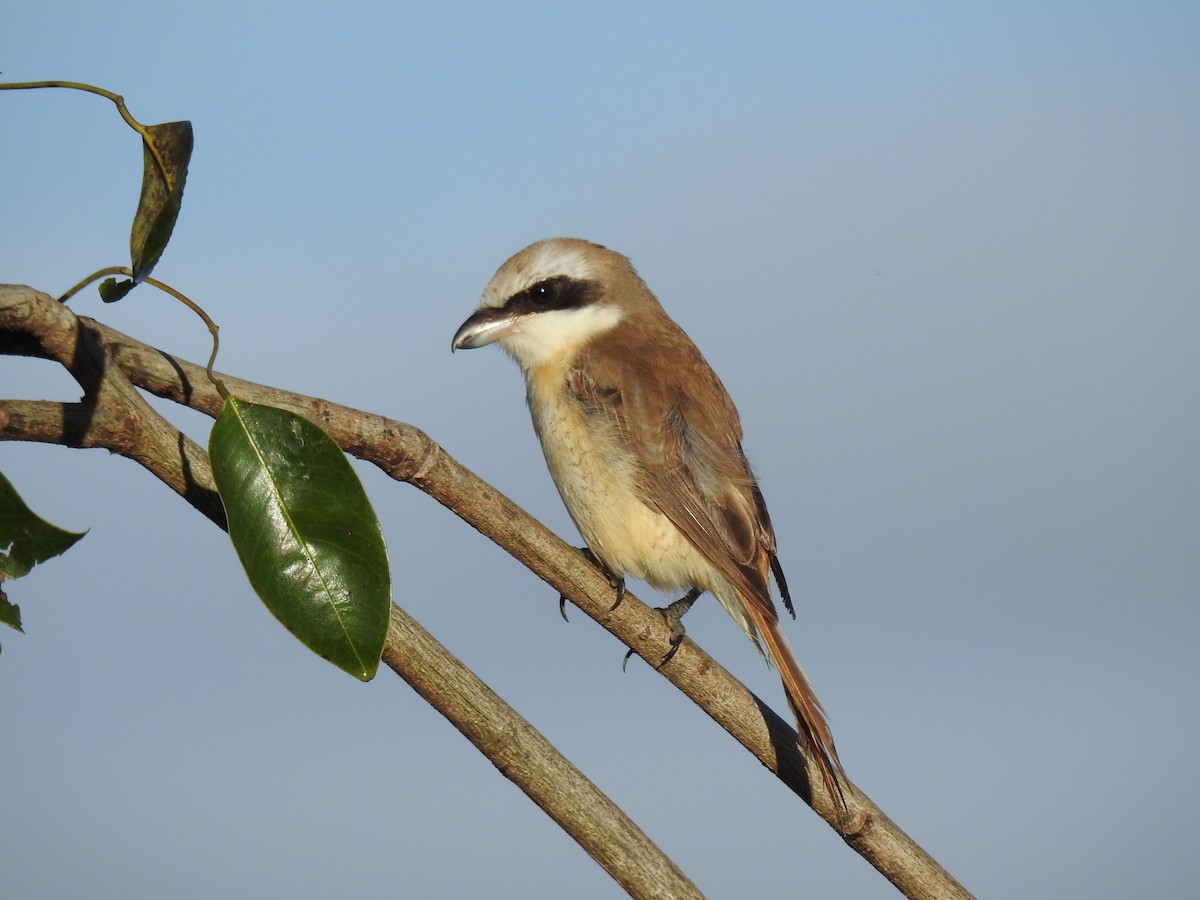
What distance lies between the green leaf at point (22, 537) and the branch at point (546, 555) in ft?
0.26

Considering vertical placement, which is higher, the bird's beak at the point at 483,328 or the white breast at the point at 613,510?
the bird's beak at the point at 483,328

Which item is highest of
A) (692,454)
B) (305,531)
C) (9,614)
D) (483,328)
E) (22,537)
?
(692,454)

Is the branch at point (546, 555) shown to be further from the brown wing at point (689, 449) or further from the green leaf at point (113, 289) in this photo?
the brown wing at point (689, 449)

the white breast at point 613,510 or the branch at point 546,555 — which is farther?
the white breast at point 613,510

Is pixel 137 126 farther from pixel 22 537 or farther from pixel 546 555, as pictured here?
pixel 546 555

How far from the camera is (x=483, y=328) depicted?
360 cm

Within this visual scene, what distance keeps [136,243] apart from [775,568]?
237 cm

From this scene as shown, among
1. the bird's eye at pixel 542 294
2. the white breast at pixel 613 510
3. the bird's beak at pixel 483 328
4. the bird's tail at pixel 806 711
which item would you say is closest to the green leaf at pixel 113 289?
the bird's tail at pixel 806 711

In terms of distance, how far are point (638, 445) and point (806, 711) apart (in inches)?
40.8

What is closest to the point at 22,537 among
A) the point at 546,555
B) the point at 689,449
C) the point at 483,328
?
the point at 546,555

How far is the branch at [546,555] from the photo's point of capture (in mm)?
1573

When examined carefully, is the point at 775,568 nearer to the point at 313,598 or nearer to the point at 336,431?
the point at 336,431

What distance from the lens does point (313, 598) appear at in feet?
4.53

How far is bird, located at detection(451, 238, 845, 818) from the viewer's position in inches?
128
